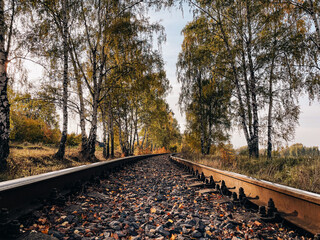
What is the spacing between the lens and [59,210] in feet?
8.08

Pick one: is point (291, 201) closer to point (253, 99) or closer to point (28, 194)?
point (28, 194)

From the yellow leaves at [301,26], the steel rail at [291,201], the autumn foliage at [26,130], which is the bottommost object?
the steel rail at [291,201]

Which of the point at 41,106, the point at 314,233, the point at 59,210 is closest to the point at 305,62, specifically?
the point at 314,233

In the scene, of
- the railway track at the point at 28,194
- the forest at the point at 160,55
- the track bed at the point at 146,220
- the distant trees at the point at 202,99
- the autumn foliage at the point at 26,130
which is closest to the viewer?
the railway track at the point at 28,194

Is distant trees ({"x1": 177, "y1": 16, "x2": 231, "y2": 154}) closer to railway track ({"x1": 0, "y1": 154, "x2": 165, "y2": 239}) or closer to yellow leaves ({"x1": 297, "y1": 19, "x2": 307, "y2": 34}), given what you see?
yellow leaves ({"x1": 297, "y1": 19, "x2": 307, "y2": 34})

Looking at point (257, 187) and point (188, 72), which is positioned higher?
point (188, 72)

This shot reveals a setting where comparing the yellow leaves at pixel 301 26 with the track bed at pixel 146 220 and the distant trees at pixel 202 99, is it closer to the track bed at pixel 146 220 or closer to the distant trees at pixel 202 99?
the distant trees at pixel 202 99

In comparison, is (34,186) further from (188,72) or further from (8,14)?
(188,72)

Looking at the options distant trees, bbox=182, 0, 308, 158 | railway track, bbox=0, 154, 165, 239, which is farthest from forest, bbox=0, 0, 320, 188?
railway track, bbox=0, 154, 165, 239

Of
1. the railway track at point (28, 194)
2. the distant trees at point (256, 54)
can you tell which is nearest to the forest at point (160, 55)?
the distant trees at point (256, 54)

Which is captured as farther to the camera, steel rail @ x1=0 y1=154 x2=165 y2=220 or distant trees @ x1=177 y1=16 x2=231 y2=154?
distant trees @ x1=177 y1=16 x2=231 y2=154

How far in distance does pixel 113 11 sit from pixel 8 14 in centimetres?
485

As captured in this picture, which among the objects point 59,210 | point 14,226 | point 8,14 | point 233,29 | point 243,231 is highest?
point 233,29

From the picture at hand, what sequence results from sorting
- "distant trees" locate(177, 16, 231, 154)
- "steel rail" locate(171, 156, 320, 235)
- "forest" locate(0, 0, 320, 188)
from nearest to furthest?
"steel rail" locate(171, 156, 320, 235) → "forest" locate(0, 0, 320, 188) → "distant trees" locate(177, 16, 231, 154)
